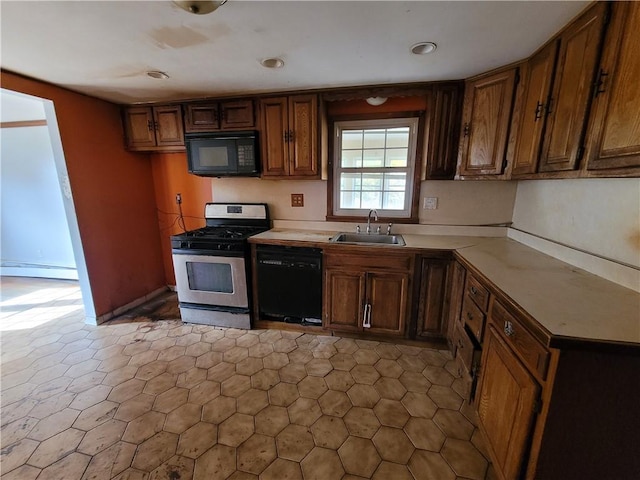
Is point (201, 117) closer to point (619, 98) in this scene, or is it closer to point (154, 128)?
point (154, 128)

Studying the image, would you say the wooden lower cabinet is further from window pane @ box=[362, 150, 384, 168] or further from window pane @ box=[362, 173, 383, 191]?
window pane @ box=[362, 150, 384, 168]

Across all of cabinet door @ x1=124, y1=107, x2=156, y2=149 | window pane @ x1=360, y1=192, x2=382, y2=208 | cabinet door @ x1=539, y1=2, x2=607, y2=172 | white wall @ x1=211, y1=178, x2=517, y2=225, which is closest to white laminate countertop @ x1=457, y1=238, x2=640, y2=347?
cabinet door @ x1=539, y1=2, x2=607, y2=172

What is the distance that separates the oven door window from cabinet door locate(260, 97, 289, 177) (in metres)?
1.02

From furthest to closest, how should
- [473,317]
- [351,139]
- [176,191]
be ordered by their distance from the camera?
[176,191] → [351,139] → [473,317]

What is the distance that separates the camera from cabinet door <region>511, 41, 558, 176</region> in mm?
1583

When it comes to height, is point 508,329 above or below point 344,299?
above

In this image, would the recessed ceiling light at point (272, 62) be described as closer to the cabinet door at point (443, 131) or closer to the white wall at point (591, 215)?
the cabinet door at point (443, 131)

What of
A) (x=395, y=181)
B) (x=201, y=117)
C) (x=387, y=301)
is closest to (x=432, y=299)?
(x=387, y=301)

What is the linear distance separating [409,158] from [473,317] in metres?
1.59

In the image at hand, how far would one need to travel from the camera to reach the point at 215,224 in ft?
10.1

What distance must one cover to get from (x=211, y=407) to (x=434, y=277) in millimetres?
1870

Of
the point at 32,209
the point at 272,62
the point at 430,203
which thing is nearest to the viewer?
the point at 272,62

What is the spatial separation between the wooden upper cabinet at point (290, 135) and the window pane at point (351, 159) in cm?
41

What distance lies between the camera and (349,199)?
2811mm
